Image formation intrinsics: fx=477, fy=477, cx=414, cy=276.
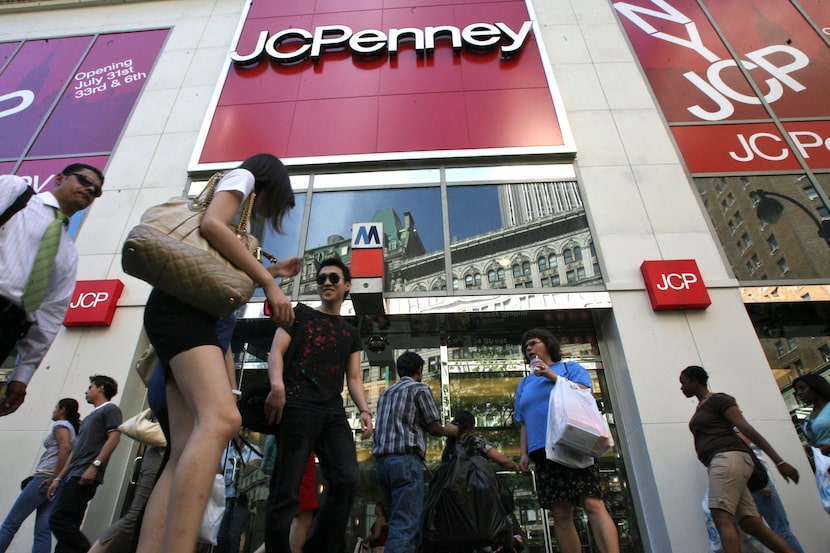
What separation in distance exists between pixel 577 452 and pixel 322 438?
184 centimetres

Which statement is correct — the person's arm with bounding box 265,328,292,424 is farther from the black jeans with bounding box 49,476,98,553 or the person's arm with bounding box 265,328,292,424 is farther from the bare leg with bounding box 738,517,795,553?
the bare leg with bounding box 738,517,795,553

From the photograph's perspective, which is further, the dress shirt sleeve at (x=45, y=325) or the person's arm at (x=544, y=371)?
the person's arm at (x=544, y=371)

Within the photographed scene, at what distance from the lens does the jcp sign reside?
5527mm

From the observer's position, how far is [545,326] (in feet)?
19.7

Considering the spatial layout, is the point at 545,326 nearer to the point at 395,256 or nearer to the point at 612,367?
the point at 612,367

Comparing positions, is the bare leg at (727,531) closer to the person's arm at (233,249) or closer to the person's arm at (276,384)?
the person's arm at (276,384)

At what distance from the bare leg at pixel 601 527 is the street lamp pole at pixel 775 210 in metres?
4.57

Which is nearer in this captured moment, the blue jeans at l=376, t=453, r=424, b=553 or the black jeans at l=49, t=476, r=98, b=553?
the blue jeans at l=376, t=453, r=424, b=553

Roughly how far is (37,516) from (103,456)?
93cm

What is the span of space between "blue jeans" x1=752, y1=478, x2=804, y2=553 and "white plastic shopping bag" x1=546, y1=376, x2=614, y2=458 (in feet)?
5.84

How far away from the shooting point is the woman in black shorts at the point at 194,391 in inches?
53.2

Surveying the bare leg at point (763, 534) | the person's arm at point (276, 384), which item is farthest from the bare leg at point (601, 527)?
the person's arm at point (276, 384)

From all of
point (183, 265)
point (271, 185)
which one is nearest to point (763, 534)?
point (271, 185)

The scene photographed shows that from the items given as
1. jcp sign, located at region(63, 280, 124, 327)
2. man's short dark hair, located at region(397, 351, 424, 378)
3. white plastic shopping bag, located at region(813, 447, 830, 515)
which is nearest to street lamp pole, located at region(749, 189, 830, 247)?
white plastic shopping bag, located at region(813, 447, 830, 515)
